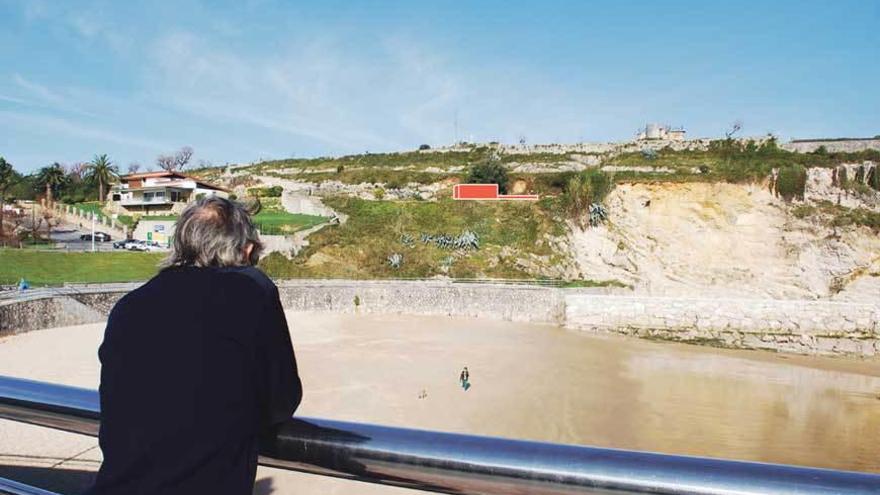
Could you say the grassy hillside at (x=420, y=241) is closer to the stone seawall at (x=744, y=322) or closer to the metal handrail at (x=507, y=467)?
the stone seawall at (x=744, y=322)

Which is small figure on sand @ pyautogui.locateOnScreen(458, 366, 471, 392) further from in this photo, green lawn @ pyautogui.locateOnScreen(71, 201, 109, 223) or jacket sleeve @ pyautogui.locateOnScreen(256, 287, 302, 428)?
green lawn @ pyautogui.locateOnScreen(71, 201, 109, 223)

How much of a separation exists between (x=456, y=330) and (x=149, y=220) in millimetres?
28351

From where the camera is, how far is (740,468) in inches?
44.1

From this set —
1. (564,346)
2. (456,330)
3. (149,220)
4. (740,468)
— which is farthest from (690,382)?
(149,220)

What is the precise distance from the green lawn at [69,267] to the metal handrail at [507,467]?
29431mm

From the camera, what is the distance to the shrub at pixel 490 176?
48594mm

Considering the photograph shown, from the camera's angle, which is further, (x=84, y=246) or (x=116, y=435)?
(x=84, y=246)

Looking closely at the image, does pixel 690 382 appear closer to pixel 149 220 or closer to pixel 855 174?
pixel 855 174

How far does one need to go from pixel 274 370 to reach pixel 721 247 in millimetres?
40831

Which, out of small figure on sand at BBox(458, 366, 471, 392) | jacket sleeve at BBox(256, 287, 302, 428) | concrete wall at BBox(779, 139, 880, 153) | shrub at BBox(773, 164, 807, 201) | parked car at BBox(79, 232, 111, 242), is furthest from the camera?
concrete wall at BBox(779, 139, 880, 153)

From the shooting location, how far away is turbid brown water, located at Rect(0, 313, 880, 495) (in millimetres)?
12586

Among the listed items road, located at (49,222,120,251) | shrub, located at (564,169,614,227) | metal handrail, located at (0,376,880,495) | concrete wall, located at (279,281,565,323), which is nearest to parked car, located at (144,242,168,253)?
road, located at (49,222,120,251)

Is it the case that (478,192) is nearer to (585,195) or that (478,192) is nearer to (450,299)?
(585,195)

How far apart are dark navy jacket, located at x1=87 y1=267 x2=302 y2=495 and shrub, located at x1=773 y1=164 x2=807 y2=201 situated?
43.9 metres
